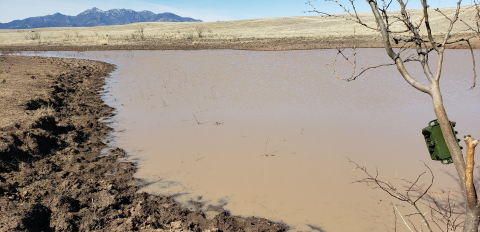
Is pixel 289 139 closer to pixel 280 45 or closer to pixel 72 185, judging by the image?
pixel 72 185

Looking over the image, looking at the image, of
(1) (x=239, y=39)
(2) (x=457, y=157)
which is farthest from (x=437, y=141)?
(1) (x=239, y=39)

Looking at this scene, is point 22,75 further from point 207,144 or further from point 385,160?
point 385,160

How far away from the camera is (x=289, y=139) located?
6484 mm

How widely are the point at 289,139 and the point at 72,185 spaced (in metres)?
3.85

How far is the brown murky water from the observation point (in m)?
4.44

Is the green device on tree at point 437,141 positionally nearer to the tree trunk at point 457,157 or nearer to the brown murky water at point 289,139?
the tree trunk at point 457,157

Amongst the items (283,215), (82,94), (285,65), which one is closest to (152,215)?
(283,215)

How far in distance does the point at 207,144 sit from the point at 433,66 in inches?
438

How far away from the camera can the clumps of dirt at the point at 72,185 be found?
148 inches

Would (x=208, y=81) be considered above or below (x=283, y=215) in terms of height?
above

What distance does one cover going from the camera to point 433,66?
13.2 meters

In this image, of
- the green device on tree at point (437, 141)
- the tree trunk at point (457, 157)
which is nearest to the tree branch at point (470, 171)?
the tree trunk at point (457, 157)

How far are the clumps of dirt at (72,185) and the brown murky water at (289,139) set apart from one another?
379 mm

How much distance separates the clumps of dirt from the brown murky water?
38cm
